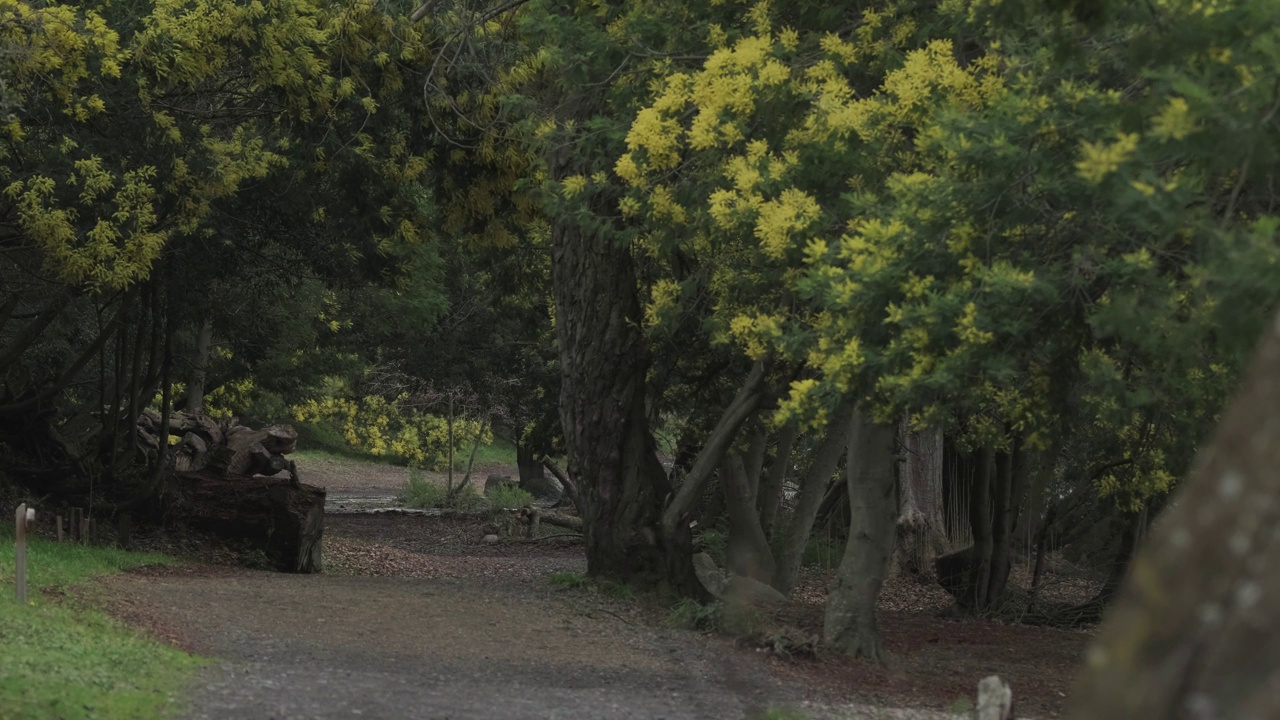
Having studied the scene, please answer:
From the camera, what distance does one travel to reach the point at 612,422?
15.3 metres

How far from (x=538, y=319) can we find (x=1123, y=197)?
1940 cm

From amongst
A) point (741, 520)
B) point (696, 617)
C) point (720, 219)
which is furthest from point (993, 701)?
point (741, 520)

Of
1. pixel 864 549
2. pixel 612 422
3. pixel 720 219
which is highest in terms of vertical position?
pixel 720 219

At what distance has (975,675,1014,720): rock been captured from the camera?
7.00 meters

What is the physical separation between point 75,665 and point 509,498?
2542 cm

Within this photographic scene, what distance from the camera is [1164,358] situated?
720cm

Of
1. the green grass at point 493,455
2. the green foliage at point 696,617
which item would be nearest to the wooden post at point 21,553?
the green foliage at point 696,617

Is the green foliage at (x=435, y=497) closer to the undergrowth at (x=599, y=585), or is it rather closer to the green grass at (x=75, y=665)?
the undergrowth at (x=599, y=585)

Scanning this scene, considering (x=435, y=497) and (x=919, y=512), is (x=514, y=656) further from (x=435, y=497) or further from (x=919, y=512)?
(x=435, y=497)

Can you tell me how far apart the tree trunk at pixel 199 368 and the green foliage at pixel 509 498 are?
22.9ft

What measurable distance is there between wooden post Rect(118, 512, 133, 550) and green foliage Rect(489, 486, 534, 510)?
44.3 ft

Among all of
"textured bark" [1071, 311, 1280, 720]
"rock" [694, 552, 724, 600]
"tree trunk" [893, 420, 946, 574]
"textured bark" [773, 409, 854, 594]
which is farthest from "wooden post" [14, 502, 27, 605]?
"tree trunk" [893, 420, 946, 574]

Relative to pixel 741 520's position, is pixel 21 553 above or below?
below

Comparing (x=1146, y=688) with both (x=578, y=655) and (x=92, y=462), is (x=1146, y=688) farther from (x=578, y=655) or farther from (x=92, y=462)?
(x=92, y=462)
